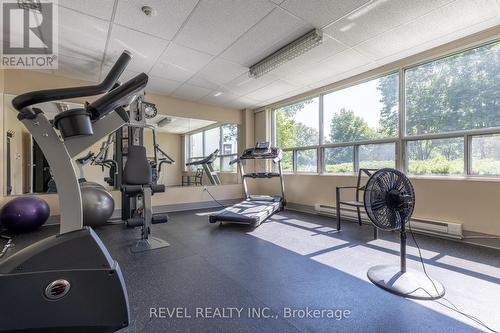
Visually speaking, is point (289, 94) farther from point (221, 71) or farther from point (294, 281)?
point (294, 281)

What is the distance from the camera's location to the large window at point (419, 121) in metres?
3.00

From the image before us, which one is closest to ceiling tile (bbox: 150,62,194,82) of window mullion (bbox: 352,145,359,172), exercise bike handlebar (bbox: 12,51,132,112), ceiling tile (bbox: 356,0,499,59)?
ceiling tile (bbox: 356,0,499,59)

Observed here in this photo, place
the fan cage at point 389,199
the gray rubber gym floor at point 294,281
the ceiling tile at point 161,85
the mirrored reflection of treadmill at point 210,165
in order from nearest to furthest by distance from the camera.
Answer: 1. the gray rubber gym floor at point 294,281
2. the fan cage at point 389,199
3. the ceiling tile at point 161,85
4. the mirrored reflection of treadmill at point 210,165

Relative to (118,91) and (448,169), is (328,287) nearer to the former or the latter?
(118,91)

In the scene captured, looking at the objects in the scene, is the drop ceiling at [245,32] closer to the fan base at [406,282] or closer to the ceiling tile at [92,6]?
the ceiling tile at [92,6]

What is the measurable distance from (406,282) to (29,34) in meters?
4.81

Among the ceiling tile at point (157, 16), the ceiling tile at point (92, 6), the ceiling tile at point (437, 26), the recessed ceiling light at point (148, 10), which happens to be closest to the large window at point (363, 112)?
the ceiling tile at point (437, 26)

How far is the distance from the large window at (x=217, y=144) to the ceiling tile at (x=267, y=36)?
2867mm

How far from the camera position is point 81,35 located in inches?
112

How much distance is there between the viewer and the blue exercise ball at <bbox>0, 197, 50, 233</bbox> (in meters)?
3.19

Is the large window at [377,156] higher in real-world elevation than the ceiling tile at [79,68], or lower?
lower

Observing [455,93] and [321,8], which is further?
[455,93]

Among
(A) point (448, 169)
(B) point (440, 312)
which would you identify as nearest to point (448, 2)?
(A) point (448, 169)

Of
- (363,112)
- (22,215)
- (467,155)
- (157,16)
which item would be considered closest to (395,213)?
(467,155)
